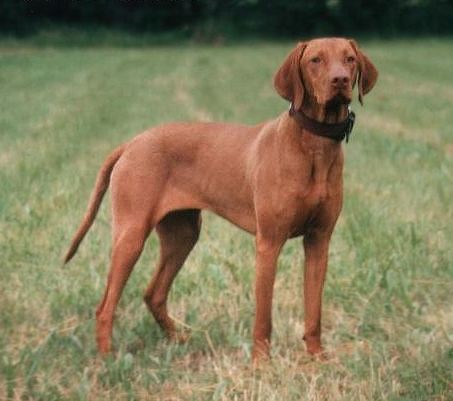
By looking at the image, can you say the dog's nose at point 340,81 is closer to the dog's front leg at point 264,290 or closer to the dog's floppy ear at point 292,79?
the dog's floppy ear at point 292,79

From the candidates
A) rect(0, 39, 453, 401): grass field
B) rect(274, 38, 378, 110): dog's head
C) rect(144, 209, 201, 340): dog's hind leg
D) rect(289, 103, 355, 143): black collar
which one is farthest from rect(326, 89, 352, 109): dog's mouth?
rect(144, 209, 201, 340): dog's hind leg

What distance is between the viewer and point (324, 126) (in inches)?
186

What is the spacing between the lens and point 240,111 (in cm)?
1803

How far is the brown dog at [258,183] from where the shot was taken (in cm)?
471

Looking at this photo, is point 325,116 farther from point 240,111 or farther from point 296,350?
point 240,111

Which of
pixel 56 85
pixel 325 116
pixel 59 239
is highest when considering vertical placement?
pixel 325 116

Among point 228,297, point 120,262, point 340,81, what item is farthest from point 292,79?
point 228,297

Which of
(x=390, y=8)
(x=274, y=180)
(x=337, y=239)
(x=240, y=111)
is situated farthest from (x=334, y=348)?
(x=390, y=8)

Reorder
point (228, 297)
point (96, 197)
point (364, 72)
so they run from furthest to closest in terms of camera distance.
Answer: point (228, 297), point (96, 197), point (364, 72)

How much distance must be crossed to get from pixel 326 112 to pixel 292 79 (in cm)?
25

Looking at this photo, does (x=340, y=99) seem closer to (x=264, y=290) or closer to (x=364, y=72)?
(x=364, y=72)

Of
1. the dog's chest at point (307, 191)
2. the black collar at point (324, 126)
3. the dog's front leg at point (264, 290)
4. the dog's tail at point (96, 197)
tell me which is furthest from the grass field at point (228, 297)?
the black collar at point (324, 126)

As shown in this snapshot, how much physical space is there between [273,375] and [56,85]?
61.5 ft

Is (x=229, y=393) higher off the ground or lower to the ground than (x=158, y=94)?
higher
